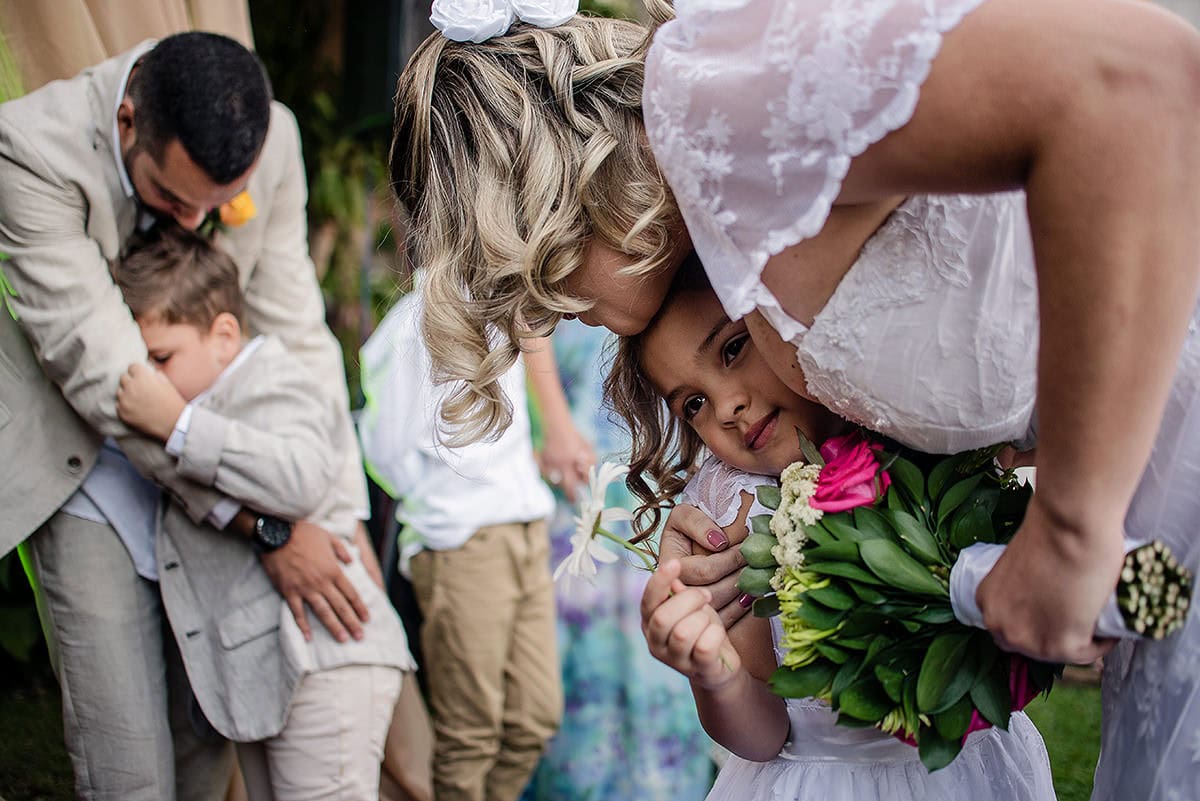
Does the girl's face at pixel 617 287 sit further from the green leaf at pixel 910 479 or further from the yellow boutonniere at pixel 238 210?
the yellow boutonniere at pixel 238 210

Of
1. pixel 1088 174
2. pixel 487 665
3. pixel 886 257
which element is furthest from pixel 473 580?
pixel 1088 174

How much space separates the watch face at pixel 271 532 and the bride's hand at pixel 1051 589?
6.60ft

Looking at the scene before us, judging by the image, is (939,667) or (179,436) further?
(179,436)

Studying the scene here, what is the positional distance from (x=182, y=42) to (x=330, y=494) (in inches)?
47.9

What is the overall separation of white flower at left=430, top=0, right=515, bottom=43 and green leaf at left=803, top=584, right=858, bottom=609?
0.97 meters

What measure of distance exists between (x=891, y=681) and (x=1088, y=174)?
0.70m

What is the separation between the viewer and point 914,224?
46.9 inches

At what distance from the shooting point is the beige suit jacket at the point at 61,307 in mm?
2504

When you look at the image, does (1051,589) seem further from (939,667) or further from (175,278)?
(175,278)

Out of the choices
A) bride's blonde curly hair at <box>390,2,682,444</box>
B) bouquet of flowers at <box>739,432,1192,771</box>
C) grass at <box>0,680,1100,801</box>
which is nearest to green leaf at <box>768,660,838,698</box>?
bouquet of flowers at <box>739,432,1192,771</box>

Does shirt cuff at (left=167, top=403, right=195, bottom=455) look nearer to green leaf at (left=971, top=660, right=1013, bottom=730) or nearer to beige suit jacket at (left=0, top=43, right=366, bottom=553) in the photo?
beige suit jacket at (left=0, top=43, right=366, bottom=553)

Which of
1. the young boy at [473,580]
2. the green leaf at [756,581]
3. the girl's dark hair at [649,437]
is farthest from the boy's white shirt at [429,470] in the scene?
the green leaf at [756,581]

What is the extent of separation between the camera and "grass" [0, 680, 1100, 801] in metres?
2.68

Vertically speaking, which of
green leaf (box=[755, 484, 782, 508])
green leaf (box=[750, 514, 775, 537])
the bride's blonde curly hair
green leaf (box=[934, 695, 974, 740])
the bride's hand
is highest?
the bride's blonde curly hair
